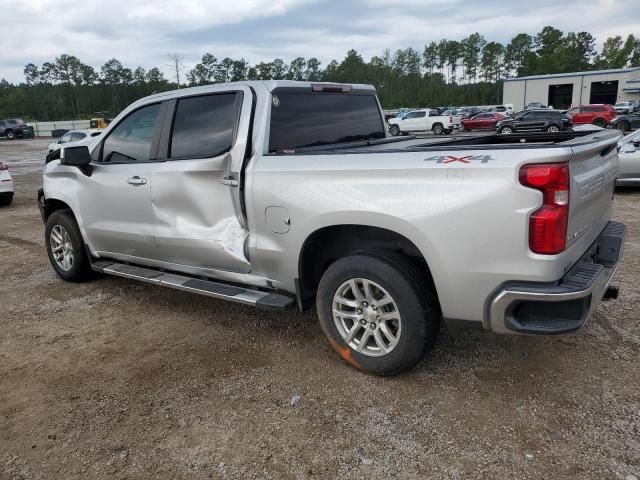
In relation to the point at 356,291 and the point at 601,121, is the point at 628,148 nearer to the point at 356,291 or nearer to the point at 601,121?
the point at 356,291

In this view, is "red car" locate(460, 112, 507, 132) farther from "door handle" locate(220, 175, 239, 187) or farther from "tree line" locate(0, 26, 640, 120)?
"tree line" locate(0, 26, 640, 120)

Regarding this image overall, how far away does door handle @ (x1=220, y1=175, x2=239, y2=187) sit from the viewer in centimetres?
380

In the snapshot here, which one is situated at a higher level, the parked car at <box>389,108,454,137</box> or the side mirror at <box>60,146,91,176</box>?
the side mirror at <box>60,146,91,176</box>

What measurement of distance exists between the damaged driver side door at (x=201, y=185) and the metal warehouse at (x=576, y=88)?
2845 inches

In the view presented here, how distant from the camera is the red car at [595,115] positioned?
34656 millimetres

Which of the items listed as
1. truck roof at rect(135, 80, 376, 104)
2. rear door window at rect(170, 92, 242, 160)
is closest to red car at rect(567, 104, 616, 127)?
truck roof at rect(135, 80, 376, 104)

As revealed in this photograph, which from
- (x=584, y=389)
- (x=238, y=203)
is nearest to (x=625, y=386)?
(x=584, y=389)

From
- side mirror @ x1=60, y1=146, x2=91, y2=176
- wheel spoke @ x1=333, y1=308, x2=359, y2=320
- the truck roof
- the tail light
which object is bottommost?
wheel spoke @ x1=333, y1=308, x2=359, y2=320

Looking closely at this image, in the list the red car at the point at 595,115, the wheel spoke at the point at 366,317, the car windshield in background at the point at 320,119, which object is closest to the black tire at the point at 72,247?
the car windshield in background at the point at 320,119

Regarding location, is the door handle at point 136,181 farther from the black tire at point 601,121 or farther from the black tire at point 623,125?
the black tire at point 601,121

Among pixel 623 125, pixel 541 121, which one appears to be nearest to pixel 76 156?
pixel 541 121

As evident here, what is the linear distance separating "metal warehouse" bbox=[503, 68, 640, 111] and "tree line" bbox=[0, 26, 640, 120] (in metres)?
28.8

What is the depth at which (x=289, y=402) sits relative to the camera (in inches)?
129

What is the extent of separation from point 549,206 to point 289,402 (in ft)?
6.13
